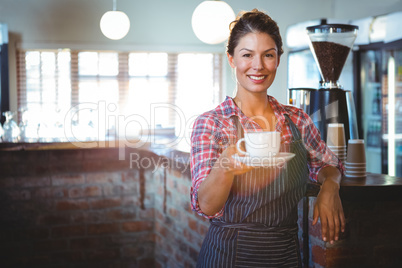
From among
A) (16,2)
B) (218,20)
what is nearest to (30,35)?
(16,2)

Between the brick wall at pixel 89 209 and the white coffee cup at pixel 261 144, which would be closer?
the white coffee cup at pixel 261 144

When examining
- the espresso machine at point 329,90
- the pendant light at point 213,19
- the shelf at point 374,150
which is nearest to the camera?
the espresso machine at point 329,90

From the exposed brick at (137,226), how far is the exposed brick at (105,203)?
5.9 inches

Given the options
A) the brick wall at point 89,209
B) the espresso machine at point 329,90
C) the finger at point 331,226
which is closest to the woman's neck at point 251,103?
the finger at point 331,226

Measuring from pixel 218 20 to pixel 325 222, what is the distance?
2.77 meters

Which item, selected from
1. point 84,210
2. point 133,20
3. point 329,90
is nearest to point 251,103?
point 329,90

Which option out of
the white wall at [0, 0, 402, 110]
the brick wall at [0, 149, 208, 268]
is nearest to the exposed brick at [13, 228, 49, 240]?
the brick wall at [0, 149, 208, 268]

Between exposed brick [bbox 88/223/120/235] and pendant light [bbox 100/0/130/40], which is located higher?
pendant light [bbox 100/0/130/40]

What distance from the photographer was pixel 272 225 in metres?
1.32

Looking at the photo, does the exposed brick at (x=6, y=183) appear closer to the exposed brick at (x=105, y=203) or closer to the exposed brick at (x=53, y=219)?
the exposed brick at (x=53, y=219)

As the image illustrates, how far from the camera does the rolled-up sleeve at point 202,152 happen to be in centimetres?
122

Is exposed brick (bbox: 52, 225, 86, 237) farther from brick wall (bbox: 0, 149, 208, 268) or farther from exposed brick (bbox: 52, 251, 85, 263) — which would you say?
exposed brick (bbox: 52, 251, 85, 263)

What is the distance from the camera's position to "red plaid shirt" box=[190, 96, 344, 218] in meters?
1.24

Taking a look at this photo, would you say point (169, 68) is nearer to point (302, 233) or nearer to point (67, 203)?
point (67, 203)
